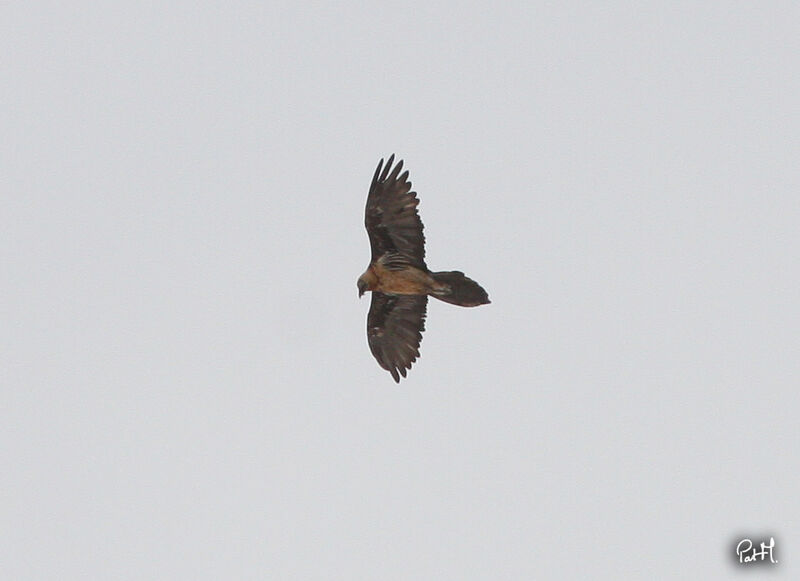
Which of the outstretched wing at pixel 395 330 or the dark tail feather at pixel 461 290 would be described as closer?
the dark tail feather at pixel 461 290

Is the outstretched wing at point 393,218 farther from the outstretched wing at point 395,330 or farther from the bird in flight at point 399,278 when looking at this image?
the outstretched wing at point 395,330

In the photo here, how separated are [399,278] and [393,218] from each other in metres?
1.35

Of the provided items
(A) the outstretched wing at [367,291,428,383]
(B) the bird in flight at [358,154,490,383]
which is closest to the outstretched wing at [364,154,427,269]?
(B) the bird in flight at [358,154,490,383]

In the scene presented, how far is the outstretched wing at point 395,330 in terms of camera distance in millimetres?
26828

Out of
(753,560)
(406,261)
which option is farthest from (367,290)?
(753,560)

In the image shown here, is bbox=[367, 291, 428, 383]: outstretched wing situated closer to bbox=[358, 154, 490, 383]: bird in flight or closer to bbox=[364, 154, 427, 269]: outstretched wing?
bbox=[358, 154, 490, 383]: bird in flight

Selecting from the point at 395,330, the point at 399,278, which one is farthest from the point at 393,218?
the point at 395,330

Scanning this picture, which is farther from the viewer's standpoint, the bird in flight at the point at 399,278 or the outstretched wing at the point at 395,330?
the outstretched wing at the point at 395,330

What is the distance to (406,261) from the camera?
25406mm

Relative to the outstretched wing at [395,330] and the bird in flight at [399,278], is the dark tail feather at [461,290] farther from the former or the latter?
the outstretched wing at [395,330]

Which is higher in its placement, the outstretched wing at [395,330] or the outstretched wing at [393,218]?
the outstretched wing at [393,218]

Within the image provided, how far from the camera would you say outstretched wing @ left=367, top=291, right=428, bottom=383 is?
88.0ft

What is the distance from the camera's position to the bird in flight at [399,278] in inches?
975

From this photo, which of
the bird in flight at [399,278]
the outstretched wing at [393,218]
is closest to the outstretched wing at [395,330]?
the bird in flight at [399,278]
